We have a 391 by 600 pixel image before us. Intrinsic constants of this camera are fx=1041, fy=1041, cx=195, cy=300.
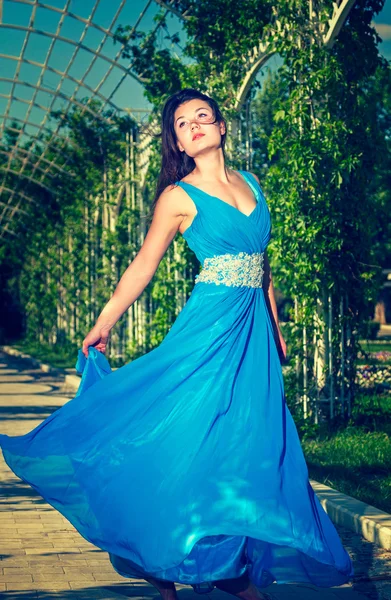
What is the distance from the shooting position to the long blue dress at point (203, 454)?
3375mm

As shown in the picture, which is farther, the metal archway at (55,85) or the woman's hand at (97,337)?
the metal archway at (55,85)

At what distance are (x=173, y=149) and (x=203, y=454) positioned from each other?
119 centimetres

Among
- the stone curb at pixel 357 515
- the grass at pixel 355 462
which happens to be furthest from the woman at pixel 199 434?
the grass at pixel 355 462

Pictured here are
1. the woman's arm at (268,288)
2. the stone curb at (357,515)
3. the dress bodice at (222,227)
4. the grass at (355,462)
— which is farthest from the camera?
the grass at (355,462)

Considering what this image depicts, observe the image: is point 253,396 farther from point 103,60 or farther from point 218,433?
point 103,60

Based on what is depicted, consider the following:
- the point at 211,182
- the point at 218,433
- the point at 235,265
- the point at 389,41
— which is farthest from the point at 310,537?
the point at 389,41

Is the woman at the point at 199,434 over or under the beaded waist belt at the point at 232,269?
under

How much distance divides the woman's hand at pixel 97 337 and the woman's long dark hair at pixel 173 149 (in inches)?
19.5

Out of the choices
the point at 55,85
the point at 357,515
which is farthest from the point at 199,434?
the point at 55,85

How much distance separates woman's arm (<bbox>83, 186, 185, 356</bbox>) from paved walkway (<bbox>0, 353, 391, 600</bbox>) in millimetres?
1206

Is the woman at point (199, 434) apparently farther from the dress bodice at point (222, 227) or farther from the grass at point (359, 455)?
the grass at point (359, 455)

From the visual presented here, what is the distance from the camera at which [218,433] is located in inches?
139

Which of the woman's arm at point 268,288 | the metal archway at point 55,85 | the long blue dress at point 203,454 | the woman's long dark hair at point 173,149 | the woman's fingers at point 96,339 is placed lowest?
the long blue dress at point 203,454

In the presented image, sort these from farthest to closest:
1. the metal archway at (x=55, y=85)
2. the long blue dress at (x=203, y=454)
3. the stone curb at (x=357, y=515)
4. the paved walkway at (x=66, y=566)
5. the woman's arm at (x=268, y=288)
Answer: the metal archway at (x=55, y=85)
the stone curb at (x=357, y=515)
the paved walkway at (x=66, y=566)
the woman's arm at (x=268, y=288)
the long blue dress at (x=203, y=454)
